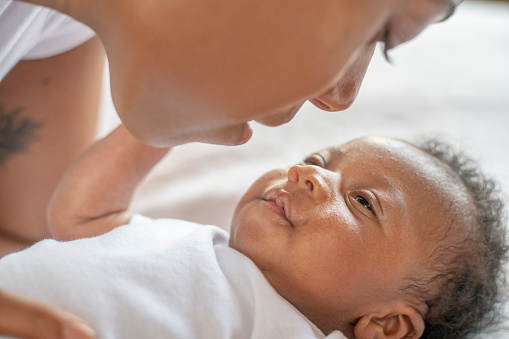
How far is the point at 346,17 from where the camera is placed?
68 centimetres

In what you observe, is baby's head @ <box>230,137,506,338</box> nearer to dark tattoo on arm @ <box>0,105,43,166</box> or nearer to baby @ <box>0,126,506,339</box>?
baby @ <box>0,126,506,339</box>

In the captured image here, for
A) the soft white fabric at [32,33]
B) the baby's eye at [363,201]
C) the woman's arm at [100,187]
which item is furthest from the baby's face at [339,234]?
the soft white fabric at [32,33]

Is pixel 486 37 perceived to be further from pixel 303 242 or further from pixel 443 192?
pixel 303 242

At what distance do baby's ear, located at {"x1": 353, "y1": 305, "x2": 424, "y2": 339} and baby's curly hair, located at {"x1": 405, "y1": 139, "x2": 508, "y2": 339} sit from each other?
0.02m

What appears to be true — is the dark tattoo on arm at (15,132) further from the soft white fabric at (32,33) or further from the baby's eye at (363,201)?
the baby's eye at (363,201)

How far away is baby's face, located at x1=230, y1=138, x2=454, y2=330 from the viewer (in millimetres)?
980

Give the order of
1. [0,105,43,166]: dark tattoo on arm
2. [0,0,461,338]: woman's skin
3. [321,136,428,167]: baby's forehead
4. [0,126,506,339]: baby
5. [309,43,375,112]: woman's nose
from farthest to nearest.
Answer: [0,105,43,166]: dark tattoo on arm, [321,136,428,167]: baby's forehead, [0,126,506,339]: baby, [309,43,375,112]: woman's nose, [0,0,461,338]: woman's skin

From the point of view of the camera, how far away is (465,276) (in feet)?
3.34

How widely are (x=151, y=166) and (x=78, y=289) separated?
1.48 ft

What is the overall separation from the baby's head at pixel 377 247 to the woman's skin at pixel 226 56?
0.21 meters

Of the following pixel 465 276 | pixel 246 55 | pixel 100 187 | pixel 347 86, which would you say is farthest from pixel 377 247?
pixel 100 187

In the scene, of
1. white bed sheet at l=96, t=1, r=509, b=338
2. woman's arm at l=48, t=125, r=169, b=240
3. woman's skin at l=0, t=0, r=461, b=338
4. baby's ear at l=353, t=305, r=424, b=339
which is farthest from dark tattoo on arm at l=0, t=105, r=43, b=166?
baby's ear at l=353, t=305, r=424, b=339

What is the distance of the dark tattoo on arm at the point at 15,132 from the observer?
1.21 meters

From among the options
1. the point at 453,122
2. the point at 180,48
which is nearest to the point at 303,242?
the point at 180,48
